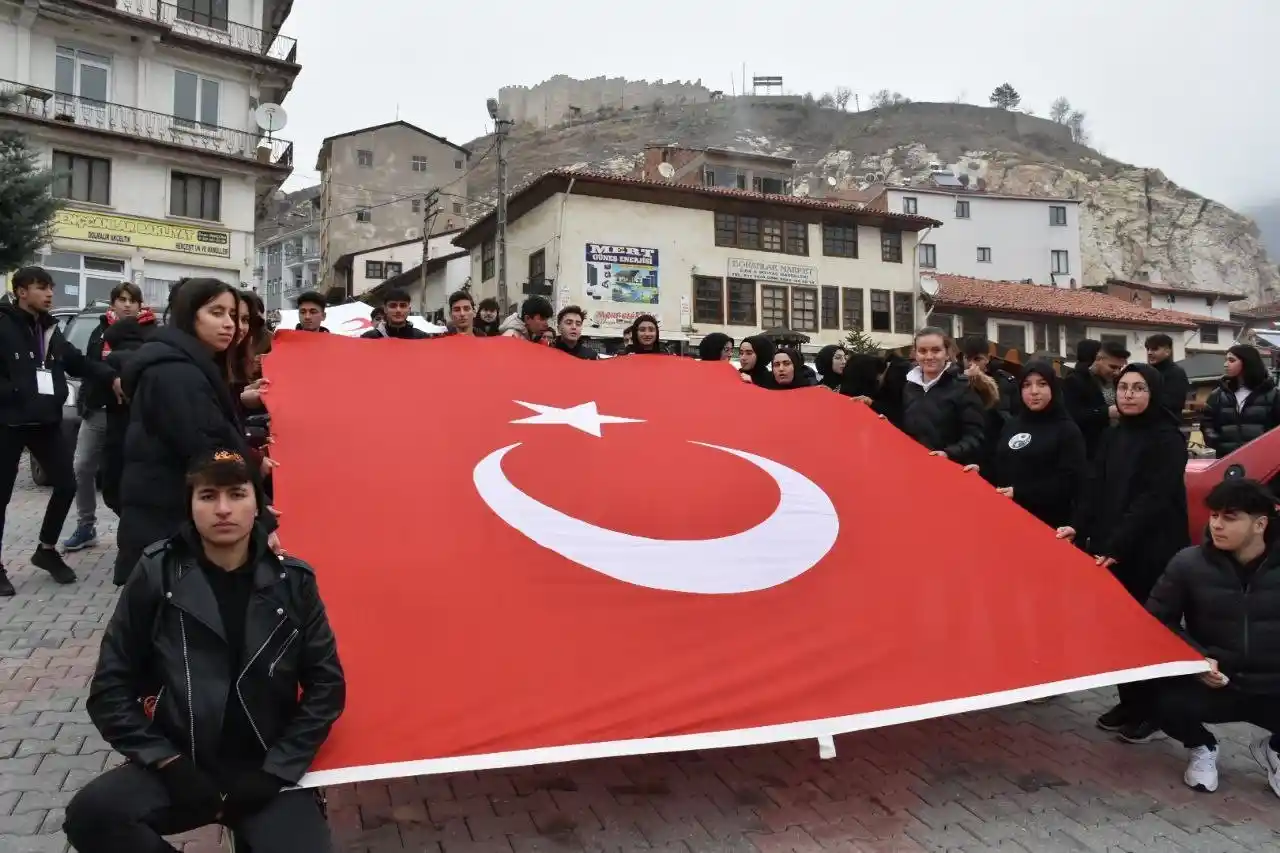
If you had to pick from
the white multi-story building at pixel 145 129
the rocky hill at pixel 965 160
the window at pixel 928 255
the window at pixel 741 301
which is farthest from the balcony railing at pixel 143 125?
the rocky hill at pixel 965 160

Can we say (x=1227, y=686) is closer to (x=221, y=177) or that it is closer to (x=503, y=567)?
(x=503, y=567)

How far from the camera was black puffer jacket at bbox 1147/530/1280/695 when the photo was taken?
3.51m

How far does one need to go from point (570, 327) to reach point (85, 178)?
88.0 feet

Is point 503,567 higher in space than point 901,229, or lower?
lower

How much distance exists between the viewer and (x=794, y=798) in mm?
3406

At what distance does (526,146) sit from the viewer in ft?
356

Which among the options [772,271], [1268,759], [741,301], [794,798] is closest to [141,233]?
[741,301]

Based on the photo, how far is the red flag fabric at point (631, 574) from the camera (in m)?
2.85

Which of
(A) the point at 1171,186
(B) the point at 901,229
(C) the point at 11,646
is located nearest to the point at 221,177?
(B) the point at 901,229

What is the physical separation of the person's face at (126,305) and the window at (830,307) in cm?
2934

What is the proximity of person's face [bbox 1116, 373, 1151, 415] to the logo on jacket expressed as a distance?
548mm

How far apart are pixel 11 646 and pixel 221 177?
2786 cm

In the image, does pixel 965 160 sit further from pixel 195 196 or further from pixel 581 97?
pixel 195 196

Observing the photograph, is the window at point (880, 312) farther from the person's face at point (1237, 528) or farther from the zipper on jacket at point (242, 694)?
the zipper on jacket at point (242, 694)
